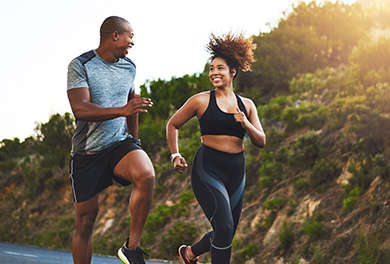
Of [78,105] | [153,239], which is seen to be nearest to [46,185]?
[153,239]

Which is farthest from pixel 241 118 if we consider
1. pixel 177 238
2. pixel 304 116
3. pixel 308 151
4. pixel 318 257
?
pixel 304 116

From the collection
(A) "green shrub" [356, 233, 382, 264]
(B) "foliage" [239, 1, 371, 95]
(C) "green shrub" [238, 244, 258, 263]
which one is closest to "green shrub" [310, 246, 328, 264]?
(A) "green shrub" [356, 233, 382, 264]

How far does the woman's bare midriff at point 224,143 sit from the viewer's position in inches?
204

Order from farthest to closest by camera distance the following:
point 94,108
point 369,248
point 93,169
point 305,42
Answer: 1. point 305,42
2. point 369,248
3. point 93,169
4. point 94,108

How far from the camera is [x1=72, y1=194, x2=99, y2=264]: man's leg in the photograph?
178 inches

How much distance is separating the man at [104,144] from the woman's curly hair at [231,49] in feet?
3.86

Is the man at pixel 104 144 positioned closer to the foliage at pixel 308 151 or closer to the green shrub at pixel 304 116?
the foliage at pixel 308 151

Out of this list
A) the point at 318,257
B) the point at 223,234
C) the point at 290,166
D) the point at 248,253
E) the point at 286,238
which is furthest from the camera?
the point at 290,166

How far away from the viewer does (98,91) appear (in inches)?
178

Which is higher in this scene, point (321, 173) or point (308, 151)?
point (308, 151)

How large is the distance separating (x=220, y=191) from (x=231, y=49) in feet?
5.02

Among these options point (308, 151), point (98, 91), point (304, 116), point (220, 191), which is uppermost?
point (98, 91)

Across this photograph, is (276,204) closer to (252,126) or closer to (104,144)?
(252,126)

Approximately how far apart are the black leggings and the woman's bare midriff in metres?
0.04
